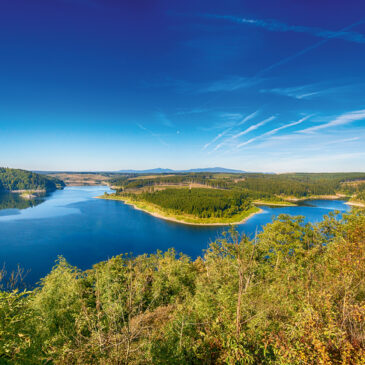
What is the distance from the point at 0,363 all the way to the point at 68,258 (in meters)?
45.9

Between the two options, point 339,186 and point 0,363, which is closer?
point 0,363

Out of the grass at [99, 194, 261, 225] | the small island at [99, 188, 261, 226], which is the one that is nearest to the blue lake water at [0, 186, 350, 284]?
the grass at [99, 194, 261, 225]

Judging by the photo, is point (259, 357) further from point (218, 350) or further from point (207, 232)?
point (207, 232)

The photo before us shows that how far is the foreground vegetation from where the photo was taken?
19.2 ft

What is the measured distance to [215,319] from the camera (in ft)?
29.5

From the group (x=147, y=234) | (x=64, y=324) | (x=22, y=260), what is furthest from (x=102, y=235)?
(x=64, y=324)

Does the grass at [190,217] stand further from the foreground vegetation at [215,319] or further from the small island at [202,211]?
the foreground vegetation at [215,319]

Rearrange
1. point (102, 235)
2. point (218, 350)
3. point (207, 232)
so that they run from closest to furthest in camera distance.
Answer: point (218, 350) → point (102, 235) → point (207, 232)

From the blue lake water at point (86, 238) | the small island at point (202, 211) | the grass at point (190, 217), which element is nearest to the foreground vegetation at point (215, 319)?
the blue lake water at point (86, 238)

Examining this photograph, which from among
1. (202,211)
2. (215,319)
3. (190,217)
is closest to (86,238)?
(190,217)

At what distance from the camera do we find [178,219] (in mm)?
84875

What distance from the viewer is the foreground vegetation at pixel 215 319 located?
5.84 metres

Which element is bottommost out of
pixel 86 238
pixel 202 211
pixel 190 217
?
pixel 86 238

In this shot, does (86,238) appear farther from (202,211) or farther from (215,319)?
(215,319)
